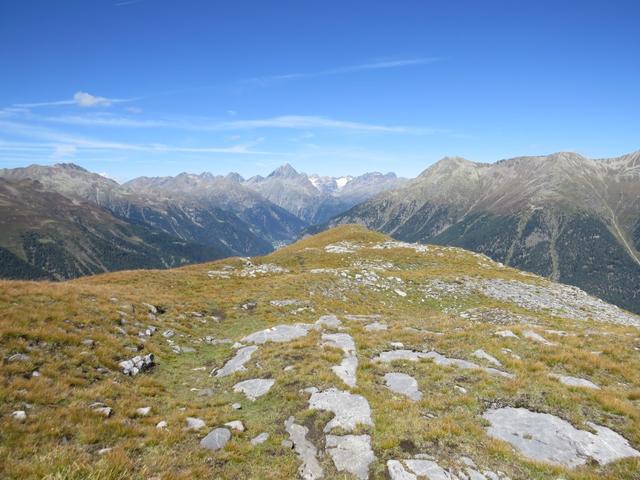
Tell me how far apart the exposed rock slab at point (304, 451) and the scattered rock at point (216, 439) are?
2.01 m

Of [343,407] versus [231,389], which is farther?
[231,389]

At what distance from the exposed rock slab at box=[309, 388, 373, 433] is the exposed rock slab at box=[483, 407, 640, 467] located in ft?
13.4

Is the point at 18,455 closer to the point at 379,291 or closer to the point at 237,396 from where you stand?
the point at 237,396

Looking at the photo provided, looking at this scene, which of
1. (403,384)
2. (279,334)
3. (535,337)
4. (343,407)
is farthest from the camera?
(279,334)

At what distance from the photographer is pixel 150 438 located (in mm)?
10914

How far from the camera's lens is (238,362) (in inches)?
731

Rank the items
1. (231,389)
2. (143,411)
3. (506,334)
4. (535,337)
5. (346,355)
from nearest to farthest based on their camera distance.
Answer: (143,411) → (231,389) → (346,355) → (535,337) → (506,334)

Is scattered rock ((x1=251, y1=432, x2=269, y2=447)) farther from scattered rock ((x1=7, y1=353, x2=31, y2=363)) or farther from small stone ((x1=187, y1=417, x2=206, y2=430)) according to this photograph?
scattered rock ((x1=7, y1=353, x2=31, y2=363))

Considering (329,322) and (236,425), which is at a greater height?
(236,425)

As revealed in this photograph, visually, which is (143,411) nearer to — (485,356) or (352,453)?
(352,453)

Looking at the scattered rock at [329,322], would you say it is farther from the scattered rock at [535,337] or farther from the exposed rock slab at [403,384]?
the scattered rock at [535,337]

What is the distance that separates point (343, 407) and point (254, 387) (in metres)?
4.43

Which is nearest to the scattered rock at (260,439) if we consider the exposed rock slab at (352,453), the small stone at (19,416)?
the exposed rock slab at (352,453)

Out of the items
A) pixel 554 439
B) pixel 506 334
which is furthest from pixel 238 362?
pixel 506 334
